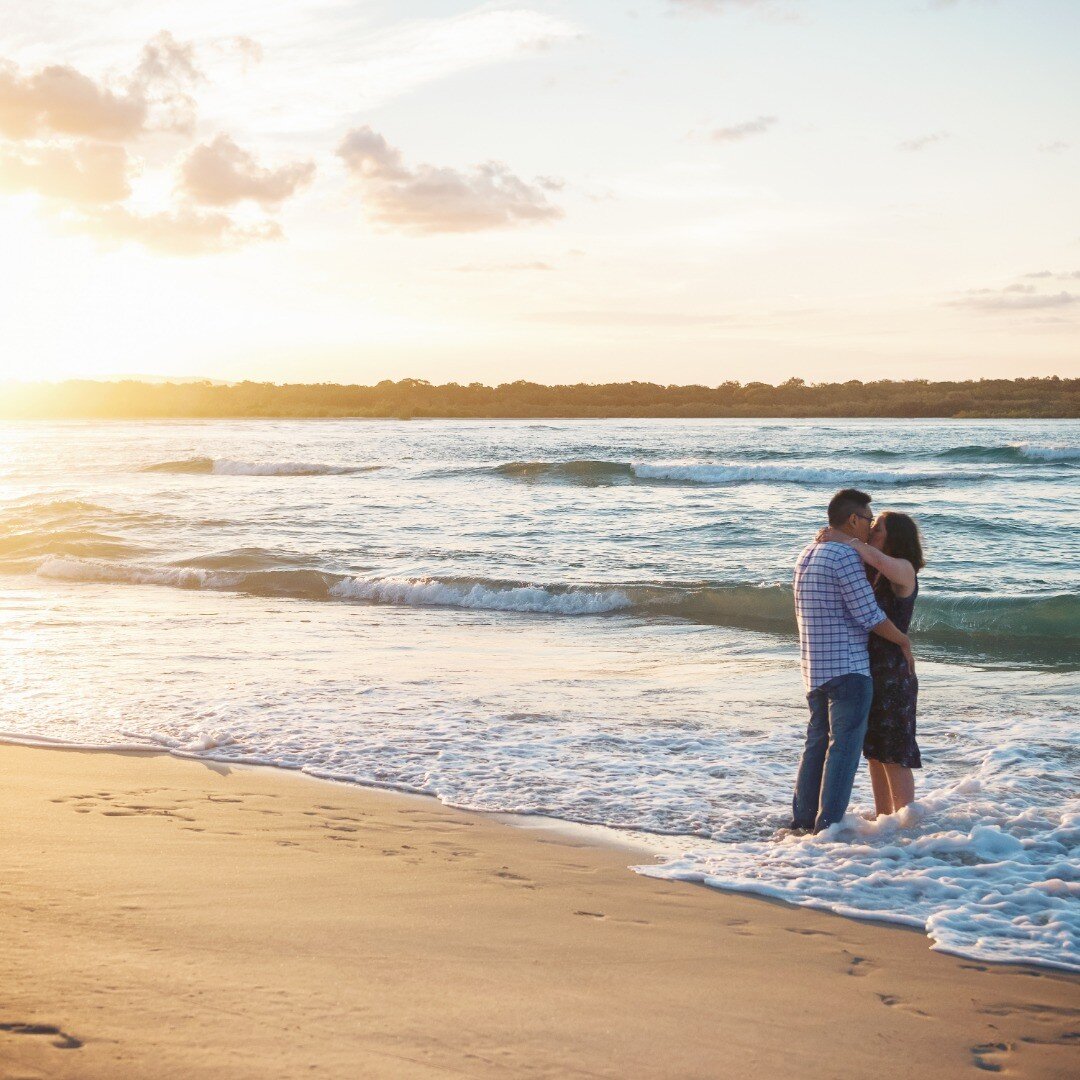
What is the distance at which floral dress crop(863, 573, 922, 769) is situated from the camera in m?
5.76

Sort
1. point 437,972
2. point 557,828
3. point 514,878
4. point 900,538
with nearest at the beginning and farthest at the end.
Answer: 1. point 437,972
2. point 514,878
3. point 900,538
4. point 557,828

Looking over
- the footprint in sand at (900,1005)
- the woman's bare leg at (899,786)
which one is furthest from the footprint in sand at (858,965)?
the woman's bare leg at (899,786)

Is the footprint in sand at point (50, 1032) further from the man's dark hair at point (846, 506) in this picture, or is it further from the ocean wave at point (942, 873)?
the man's dark hair at point (846, 506)

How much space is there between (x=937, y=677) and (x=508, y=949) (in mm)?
7758

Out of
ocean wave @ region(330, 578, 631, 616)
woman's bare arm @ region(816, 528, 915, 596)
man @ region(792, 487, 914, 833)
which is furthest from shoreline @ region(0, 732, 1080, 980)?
ocean wave @ region(330, 578, 631, 616)

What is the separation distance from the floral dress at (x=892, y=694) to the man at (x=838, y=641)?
9 cm

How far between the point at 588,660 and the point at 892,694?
574cm

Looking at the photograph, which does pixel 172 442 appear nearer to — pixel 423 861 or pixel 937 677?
pixel 937 677

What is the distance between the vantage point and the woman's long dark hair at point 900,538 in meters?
5.62

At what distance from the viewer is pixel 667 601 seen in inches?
592

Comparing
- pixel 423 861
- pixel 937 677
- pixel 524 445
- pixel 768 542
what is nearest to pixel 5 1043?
pixel 423 861

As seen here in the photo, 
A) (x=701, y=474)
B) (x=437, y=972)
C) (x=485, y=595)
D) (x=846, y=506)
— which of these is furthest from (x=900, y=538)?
(x=701, y=474)

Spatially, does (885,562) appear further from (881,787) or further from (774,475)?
(774,475)

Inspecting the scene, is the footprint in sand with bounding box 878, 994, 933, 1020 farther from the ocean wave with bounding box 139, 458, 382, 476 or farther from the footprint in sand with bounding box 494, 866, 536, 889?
the ocean wave with bounding box 139, 458, 382, 476
